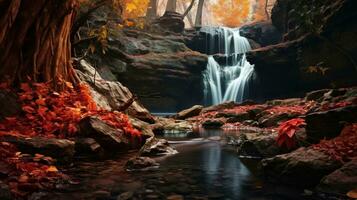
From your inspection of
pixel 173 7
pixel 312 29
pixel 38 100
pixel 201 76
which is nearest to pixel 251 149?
pixel 38 100

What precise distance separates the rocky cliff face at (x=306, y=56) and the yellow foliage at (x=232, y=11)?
73.3 feet

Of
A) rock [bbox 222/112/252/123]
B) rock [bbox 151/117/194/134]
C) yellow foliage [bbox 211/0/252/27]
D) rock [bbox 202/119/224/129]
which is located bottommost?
rock [bbox 151/117/194/134]

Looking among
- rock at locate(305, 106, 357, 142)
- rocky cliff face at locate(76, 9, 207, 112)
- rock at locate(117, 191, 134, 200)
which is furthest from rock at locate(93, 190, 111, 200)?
rocky cliff face at locate(76, 9, 207, 112)

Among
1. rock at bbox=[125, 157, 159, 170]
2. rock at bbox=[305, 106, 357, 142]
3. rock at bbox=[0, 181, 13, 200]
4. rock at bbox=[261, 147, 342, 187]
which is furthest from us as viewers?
rock at bbox=[125, 157, 159, 170]

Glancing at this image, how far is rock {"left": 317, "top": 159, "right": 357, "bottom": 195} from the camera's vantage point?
15.8 ft

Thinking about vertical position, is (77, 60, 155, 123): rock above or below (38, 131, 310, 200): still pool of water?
above

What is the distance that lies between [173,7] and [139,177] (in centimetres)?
4113

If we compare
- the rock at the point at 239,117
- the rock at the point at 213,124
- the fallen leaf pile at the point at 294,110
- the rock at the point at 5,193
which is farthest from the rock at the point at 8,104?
the rock at the point at 239,117

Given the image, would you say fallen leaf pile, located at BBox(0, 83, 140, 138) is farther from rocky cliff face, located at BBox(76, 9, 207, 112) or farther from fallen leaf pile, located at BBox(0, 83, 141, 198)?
rocky cliff face, located at BBox(76, 9, 207, 112)

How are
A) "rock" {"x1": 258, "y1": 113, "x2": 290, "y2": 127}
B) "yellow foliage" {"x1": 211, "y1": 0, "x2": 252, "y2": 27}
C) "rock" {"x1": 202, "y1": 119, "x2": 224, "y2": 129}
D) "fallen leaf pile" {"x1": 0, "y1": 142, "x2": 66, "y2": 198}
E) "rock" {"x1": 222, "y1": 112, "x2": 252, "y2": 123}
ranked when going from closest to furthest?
"fallen leaf pile" {"x1": 0, "y1": 142, "x2": 66, "y2": 198} < "rock" {"x1": 258, "y1": 113, "x2": 290, "y2": 127} < "rock" {"x1": 202, "y1": 119, "x2": 224, "y2": 129} < "rock" {"x1": 222, "y1": 112, "x2": 252, "y2": 123} < "yellow foliage" {"x1": 211, "y1": 0, "x2": 252, "y2": 27}

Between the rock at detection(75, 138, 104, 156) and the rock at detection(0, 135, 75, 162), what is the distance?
804 mm

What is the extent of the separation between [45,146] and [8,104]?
214cm

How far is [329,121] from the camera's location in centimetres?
672

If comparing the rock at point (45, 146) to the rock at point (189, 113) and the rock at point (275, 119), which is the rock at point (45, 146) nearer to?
the rock at point (275, 119)
